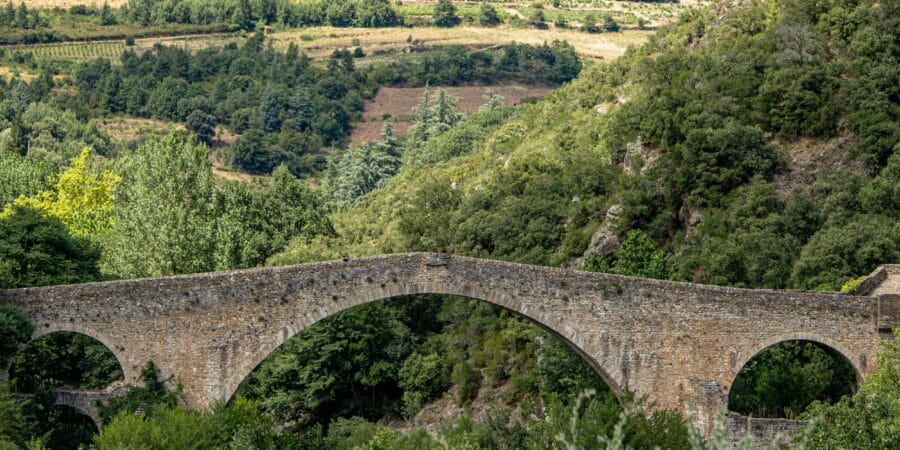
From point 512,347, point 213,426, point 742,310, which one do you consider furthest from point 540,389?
point 213,426

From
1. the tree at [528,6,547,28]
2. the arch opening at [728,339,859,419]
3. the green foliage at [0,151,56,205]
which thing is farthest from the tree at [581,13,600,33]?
the arch opening at [728,339,859,419]

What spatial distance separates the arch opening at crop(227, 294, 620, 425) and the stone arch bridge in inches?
375

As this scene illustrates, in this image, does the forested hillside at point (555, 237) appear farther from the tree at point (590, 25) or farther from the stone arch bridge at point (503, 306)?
the tree at point (590, 25)

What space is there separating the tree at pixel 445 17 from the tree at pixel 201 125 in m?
31.2

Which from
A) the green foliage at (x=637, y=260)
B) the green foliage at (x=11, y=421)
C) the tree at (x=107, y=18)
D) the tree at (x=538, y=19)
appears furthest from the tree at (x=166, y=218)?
the tree at (x=107, y=18)

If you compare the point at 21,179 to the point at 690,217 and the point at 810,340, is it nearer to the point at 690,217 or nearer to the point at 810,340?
the point at 690,217

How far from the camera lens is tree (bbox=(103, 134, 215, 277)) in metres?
57.1

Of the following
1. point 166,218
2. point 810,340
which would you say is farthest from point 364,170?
point 810,340

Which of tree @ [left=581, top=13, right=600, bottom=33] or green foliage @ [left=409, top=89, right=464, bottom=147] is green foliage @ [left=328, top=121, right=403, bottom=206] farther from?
tree @ [left=581, top=13, right=600, bottom=33]

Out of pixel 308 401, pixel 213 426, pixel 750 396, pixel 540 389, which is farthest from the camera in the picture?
pixel 308 401

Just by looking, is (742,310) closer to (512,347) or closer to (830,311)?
(830,311)

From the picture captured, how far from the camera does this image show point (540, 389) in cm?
4788

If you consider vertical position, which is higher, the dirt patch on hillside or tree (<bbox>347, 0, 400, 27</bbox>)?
tree (<bbox>347, 0, 400, 27</bbox>)

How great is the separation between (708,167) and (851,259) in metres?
9.20
